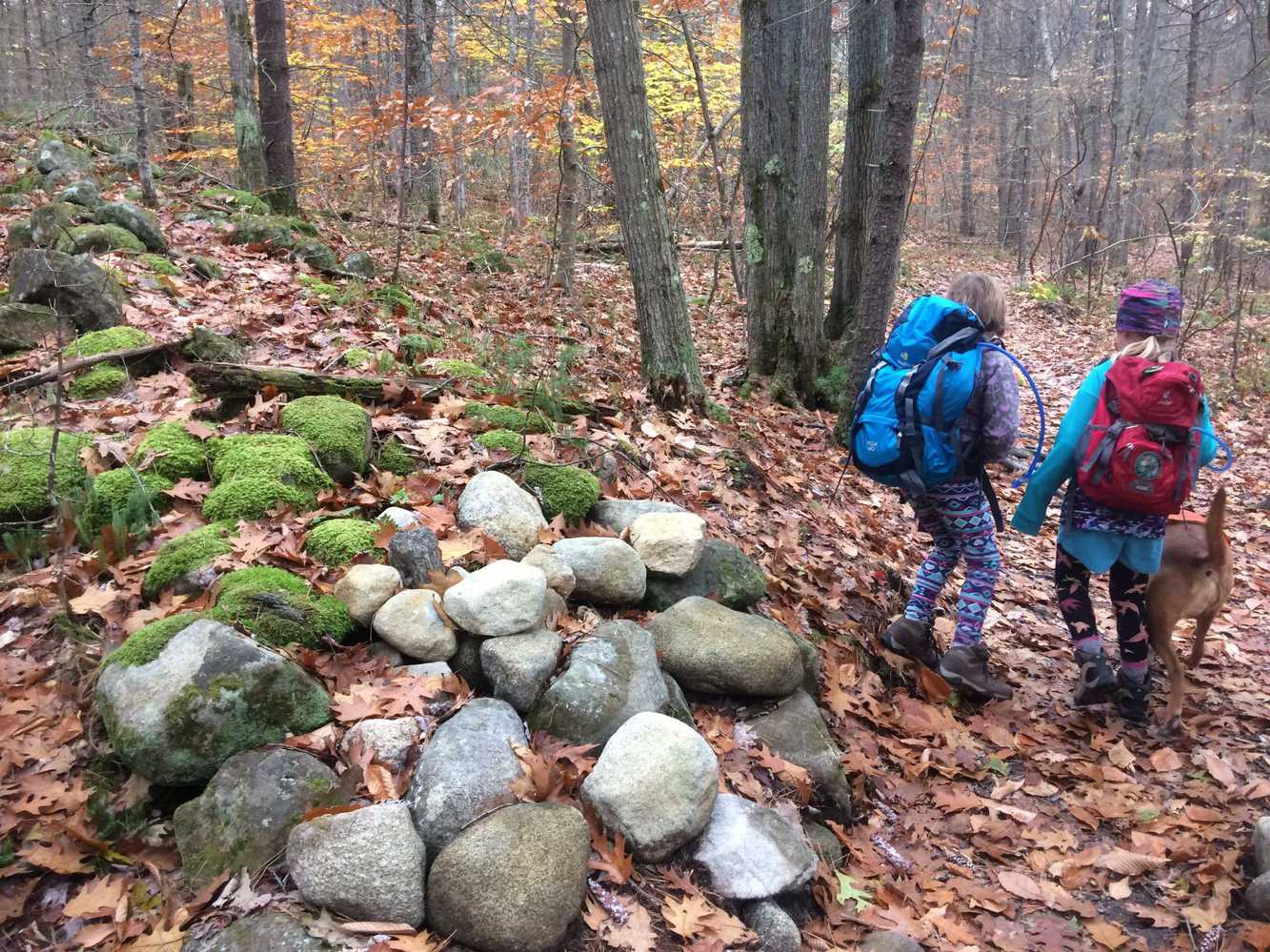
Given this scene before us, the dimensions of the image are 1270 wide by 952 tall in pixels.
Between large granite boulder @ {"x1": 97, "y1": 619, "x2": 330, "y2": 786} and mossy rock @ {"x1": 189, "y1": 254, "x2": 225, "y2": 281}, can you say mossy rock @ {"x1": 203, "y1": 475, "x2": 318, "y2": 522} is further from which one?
mossy rock @ {"x1": 189, "y1": 254, "x2": 225, "y2": 281}

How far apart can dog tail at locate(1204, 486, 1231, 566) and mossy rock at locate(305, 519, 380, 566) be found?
416 cm

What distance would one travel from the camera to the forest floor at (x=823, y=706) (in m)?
2.56

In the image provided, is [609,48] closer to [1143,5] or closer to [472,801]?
[472,801]

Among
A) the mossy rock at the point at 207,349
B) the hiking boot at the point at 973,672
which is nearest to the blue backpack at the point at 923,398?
the hiking boot at the point at 973,672

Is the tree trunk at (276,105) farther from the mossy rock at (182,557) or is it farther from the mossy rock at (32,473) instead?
the mossy rock at (182,557)

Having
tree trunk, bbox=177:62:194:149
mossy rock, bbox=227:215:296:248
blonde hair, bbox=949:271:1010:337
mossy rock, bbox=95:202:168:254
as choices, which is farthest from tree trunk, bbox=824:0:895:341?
tree trunk, bbox=177:62:194:149

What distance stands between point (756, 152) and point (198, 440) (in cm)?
609

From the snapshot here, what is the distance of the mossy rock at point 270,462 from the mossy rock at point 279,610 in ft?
2.72

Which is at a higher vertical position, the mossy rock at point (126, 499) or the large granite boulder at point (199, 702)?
the mossy rock at point (126, 499)

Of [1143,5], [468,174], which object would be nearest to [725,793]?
[468,174]

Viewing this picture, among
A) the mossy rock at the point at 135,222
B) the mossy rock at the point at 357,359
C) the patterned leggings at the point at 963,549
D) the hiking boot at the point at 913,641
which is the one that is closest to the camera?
the patterned leggings at the point at 963,549

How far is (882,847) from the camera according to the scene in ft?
11.0

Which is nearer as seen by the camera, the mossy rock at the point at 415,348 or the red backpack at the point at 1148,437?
the red backpack at the point at 1148,437

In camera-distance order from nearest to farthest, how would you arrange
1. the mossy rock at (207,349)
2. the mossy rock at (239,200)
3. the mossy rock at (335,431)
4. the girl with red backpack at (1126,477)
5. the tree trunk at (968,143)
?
1. the girl with red backpack at (1126,477)
2. the mossy rock at (335,431)
3. the mossy rock at (207,349)
4. the mossy rock at (239,200)
5. the tree trunk at (968,143)
